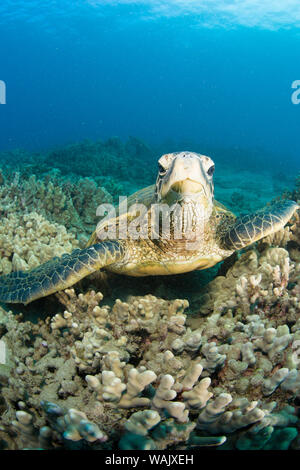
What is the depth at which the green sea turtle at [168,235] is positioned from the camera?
7.58 feet

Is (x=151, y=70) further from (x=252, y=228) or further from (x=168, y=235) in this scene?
(x=168, y=235)

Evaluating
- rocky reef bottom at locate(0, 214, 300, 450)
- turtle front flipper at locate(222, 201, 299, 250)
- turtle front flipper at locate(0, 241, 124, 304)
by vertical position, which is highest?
turtle front flipper at locate(222, 201, 299, 250)

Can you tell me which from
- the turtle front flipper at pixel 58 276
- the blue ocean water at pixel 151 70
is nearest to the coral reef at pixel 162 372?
the turtle front flipper at pixel 58 276

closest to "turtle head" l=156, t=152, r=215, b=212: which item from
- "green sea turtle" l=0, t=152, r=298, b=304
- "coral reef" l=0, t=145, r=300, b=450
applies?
"green sea turtle" l=0, t=152, r=298, b=304

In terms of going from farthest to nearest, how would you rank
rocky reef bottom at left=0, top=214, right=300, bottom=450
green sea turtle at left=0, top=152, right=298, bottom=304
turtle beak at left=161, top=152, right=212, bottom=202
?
green sea turtle at left=0, top=152, right=298, bottom=304 < turtle beak at left=161, top=152, right=212, bottom=202 < rocky reef bottom at left=0, top=214, right=300, bottom=450

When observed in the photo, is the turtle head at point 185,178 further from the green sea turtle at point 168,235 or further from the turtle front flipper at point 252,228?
the turtle front flipper at point 252,228

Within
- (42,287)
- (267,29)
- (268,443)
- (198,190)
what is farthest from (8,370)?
(267,29)

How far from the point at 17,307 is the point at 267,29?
94372 mm

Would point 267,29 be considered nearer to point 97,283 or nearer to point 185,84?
point 185,84

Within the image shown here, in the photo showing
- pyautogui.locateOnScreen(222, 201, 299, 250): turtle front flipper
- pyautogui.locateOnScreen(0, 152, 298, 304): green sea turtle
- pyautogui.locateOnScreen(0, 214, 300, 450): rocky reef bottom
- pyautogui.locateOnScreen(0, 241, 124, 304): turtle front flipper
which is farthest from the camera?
pyautogui.locateOnScreen(222, 201, 299, 250): turtle front flipper

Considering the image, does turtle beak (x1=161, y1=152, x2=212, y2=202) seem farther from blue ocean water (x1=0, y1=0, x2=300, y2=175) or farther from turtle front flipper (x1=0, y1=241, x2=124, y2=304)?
blue ocean water (x1=0, y1=0, x2=300, y2=175)

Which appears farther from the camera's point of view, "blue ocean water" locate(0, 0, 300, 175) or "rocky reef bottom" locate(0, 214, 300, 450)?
"blue ocean water" locate(0, 0, 300, 175)

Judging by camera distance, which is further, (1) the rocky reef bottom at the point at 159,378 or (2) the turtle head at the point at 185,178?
(2) the turtle head at the point at 185,178

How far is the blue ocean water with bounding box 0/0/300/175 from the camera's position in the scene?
5800 cm
